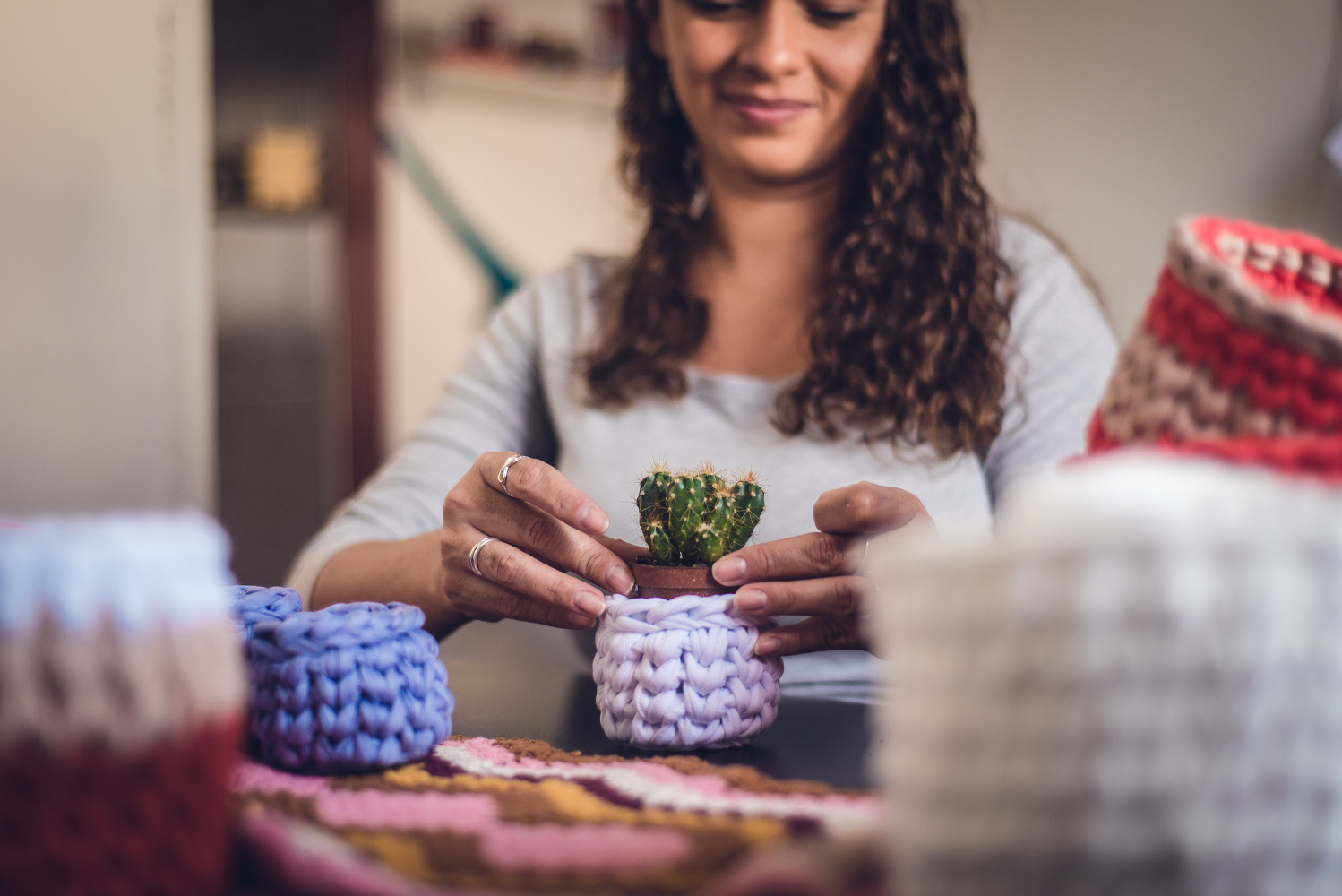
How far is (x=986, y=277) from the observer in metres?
0.92

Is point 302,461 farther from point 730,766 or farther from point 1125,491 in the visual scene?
point 1125,491

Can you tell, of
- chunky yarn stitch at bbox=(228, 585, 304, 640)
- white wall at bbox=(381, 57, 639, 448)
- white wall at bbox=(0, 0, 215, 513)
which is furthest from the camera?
white wall at bbox=(381, 57, 639, 448)

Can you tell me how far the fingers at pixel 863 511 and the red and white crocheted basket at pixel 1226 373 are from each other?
0.66ft

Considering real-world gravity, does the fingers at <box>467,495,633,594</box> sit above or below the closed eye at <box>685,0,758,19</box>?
below

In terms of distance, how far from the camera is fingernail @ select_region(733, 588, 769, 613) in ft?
1.63

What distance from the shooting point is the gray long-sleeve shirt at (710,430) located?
2.81ft

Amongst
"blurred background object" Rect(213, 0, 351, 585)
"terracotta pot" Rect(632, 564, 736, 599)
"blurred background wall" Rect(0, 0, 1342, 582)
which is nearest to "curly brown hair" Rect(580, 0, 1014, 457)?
"blurred background wall" Rect(0, 0, 1342, 582)

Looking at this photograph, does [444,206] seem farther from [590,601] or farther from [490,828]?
[490,828]

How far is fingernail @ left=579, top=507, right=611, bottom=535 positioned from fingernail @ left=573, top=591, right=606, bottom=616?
38mm

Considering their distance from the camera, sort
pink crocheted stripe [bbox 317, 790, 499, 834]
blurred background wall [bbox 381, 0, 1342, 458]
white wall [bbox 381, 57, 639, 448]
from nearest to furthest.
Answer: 1. pink crocheted stripe [bbox 317, 790, 499, 834]
2. blurred background wall [bbox 381, 0, 1342, 458]
3. white wall [bbox 381, 57, 639, 448]

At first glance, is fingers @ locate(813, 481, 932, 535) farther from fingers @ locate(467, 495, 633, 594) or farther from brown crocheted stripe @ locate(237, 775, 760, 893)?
brown crocheted stripe @ locate(237, 775, 760, 893)

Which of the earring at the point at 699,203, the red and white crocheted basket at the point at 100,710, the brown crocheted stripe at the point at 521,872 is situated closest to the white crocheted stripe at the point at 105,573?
the red and white crocheted basket at the point at 100,710

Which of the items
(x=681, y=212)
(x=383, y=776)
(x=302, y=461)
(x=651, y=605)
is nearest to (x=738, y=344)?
(x=681, y=212)

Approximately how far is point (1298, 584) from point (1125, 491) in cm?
4
